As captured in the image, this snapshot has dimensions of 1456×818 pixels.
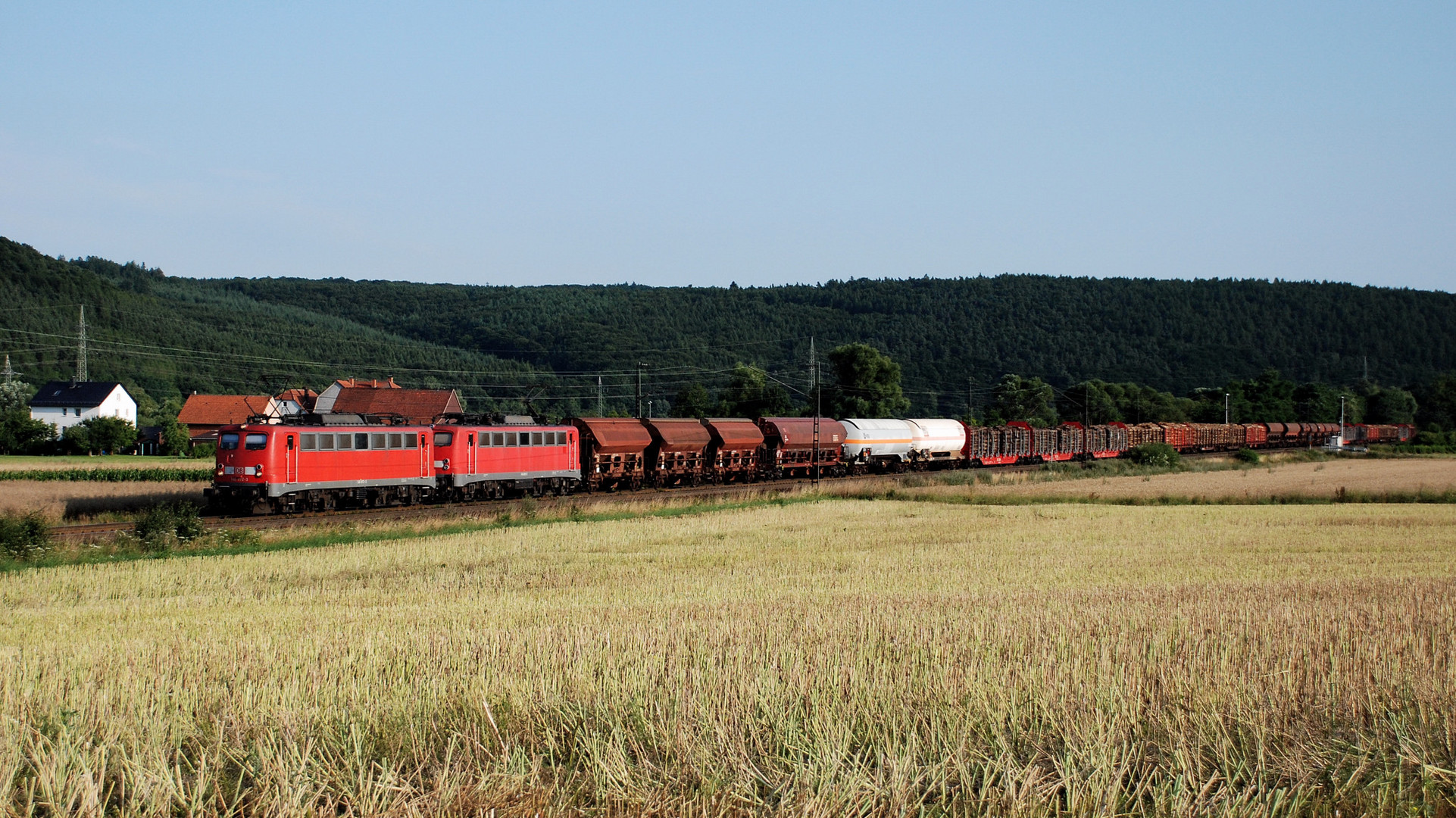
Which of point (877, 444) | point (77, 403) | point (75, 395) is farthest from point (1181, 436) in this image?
point (75, 395)

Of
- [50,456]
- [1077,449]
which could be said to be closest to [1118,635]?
[1077,449]

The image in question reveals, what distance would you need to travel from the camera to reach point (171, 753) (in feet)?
25.5

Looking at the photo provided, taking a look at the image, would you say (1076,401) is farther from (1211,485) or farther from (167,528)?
(167,528)

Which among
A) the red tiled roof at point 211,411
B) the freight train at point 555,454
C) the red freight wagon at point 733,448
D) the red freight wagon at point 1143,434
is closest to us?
the freight train at point 555,454

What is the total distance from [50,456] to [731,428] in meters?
68.2

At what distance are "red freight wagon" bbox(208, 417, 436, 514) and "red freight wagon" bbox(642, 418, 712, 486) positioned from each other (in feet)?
45.8

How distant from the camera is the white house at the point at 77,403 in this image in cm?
12050

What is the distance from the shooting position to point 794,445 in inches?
2432

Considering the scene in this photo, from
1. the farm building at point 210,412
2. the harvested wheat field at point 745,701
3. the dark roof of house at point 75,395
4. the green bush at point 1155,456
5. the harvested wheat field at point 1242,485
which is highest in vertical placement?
the dark roof of house at point 75,395

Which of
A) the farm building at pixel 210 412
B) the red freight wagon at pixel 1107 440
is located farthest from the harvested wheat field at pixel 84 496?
the red freight wagon at pixel 1107 440

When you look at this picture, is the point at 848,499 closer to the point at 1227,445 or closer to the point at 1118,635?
the point at 1118,635

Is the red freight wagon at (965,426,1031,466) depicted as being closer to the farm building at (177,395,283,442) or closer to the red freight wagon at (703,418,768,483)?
the red freight wagon at (703,418,768,483)

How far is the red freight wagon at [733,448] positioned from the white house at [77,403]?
89160mm

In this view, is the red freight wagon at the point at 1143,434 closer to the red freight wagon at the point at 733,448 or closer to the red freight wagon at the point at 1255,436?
the red freight wagon at the point at 1255,436
